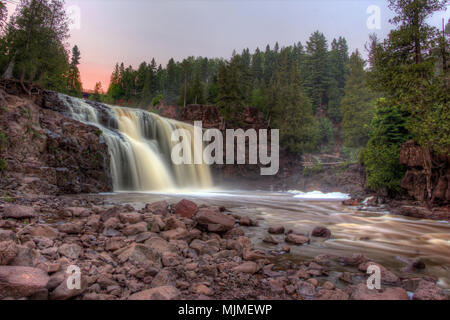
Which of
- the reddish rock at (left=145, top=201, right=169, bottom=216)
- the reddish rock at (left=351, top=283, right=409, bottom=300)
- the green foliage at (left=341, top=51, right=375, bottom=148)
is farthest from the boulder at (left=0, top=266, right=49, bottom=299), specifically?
the green foliage at (left=341, top=51, right=375, bottom=148)

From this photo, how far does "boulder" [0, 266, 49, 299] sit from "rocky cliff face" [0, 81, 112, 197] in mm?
7923

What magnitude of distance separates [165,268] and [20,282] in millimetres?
1755

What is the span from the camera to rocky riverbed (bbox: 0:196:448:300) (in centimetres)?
290

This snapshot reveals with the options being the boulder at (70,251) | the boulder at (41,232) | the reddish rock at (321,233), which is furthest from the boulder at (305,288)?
the boulder at (41,232)

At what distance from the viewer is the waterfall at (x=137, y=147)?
17.5 meters

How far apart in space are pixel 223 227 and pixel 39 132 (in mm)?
12352

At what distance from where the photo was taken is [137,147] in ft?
63.8

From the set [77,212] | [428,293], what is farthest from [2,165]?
[428,293]

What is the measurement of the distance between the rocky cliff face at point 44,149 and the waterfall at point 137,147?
1.57 m

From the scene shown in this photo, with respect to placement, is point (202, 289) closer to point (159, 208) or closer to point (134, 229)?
point (134, 229)

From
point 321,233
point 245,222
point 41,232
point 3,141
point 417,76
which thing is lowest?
point 321,233

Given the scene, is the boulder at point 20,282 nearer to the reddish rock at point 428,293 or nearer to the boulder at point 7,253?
the boulder at point 7,253
